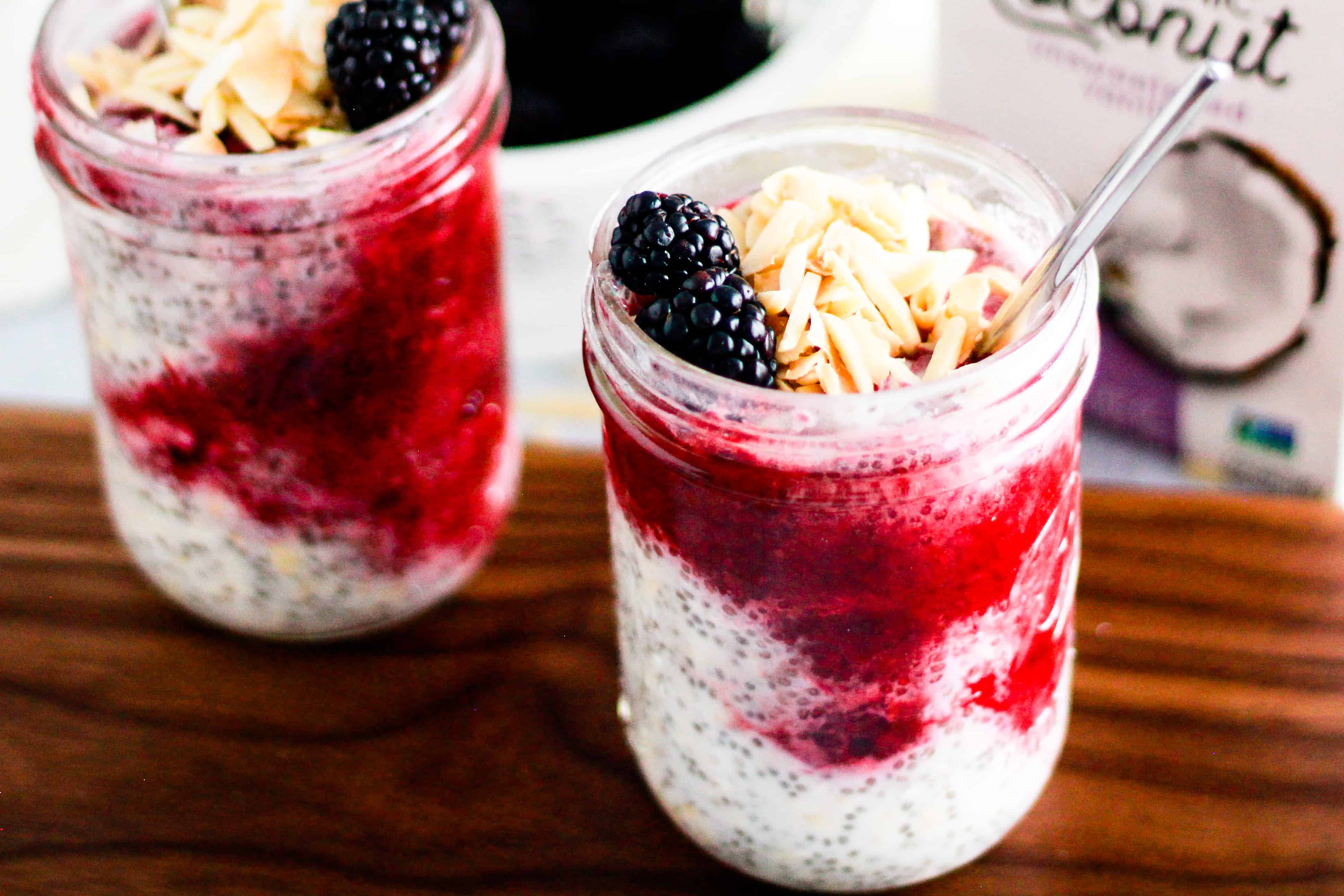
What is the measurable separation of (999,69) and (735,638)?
59 cm

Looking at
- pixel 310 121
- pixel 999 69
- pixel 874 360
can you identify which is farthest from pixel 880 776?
pixel 999 69

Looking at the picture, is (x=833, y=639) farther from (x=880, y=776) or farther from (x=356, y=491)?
(x=356, y=491)

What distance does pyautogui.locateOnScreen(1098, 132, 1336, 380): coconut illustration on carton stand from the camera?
1.05 meters

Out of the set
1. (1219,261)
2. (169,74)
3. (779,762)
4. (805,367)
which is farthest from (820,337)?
(1219,261)

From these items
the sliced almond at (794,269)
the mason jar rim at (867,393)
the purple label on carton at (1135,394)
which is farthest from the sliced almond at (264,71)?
the purple label on carton at (1135,394)

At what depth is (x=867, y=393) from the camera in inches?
25.9

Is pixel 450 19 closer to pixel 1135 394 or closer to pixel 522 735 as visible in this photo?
pixel 522 735

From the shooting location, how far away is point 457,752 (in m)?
0.96

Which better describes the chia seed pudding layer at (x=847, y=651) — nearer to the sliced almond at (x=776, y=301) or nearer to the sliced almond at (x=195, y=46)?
the sliced almond at (x=776, y=301)

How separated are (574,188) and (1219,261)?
48cm

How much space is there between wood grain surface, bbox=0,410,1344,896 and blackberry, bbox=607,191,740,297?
376 mm

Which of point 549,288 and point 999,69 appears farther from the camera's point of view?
point 549,288

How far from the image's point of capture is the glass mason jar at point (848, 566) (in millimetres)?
664

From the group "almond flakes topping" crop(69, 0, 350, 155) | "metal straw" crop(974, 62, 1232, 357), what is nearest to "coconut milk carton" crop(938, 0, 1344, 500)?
"metal straw" crop(974, 62, 1232, 357)
